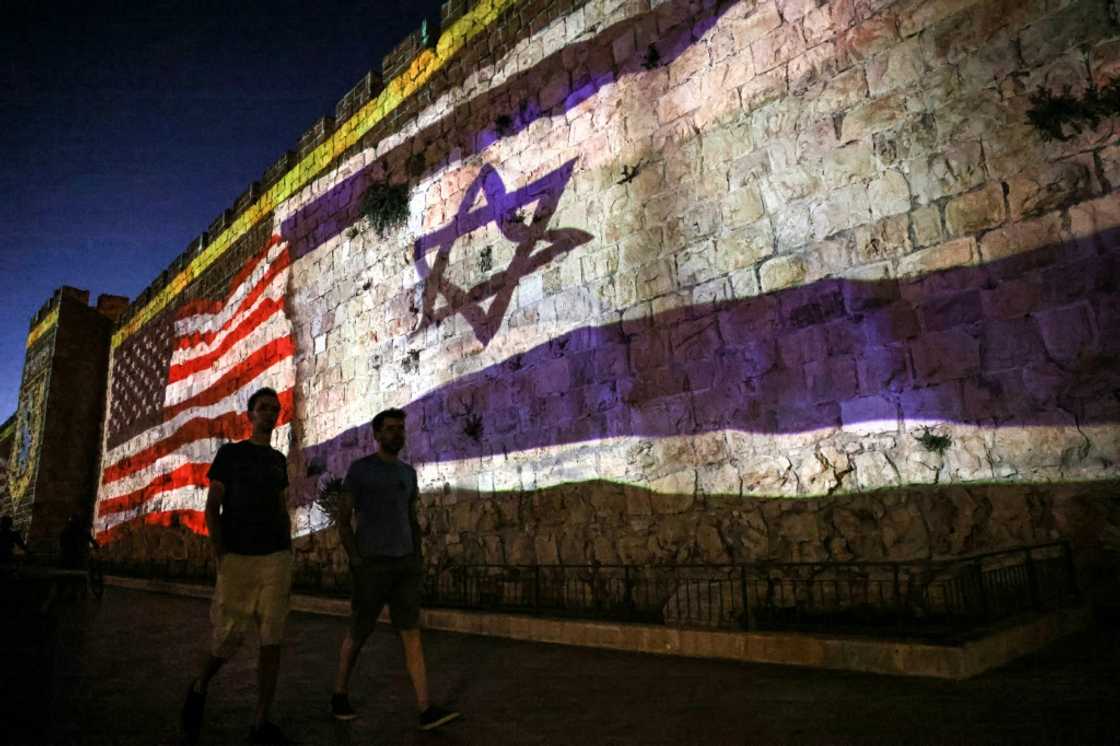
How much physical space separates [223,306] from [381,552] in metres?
13.8

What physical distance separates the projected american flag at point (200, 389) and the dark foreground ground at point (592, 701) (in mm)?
8205

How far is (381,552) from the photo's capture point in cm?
329

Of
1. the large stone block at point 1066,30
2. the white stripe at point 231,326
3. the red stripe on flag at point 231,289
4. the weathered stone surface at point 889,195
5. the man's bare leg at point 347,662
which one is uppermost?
the red stripe on flag at point 231,289

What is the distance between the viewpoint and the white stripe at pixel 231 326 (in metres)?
12.8

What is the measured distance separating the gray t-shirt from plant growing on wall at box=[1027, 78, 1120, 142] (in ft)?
16.3

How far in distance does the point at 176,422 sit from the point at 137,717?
1442 centimetres

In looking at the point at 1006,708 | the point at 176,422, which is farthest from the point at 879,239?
the point at 176,422

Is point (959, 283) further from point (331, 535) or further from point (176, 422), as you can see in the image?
point (176, 422)

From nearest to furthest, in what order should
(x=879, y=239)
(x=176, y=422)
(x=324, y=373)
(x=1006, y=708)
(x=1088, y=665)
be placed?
(x=1006, y=708), (x=1088, y=665), (x=879, y=239), (x=324, y=373), (x=176, y=422)

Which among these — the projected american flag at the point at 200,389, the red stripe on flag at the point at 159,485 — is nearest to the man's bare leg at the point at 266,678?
the projected american flag at the point at 200,389

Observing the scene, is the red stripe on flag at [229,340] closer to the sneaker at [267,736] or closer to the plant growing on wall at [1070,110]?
the sneaker at [267,736]

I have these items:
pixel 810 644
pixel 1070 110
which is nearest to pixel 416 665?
pixel 810 644

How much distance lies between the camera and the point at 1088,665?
3.34 m

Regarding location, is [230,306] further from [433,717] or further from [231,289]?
[433,717]
